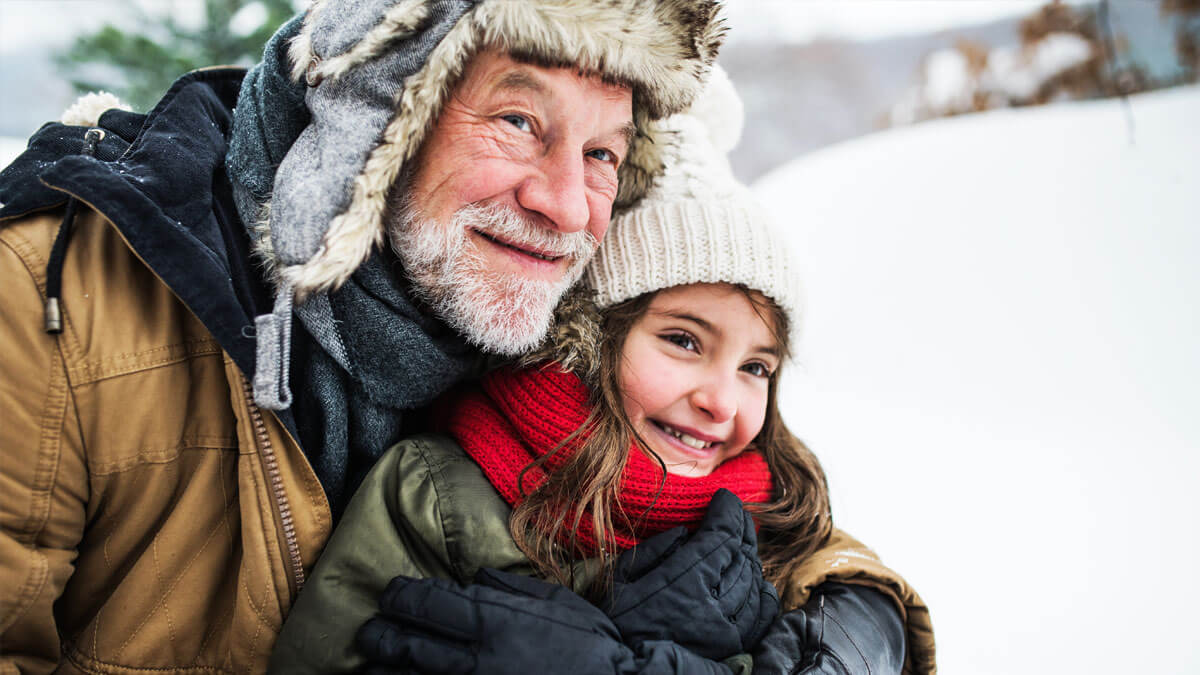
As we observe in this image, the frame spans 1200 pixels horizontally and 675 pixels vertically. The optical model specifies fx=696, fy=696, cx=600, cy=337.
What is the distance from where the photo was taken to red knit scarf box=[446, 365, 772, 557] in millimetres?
1626

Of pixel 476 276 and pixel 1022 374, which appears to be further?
pixel 1022 374

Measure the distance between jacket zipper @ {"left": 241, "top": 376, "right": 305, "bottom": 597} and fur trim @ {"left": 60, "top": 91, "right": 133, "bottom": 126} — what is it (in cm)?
94

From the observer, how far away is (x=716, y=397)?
5.74 feet

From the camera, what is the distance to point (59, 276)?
4.32 ft

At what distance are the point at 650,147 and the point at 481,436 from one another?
0.91 m

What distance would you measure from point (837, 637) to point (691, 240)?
104cm

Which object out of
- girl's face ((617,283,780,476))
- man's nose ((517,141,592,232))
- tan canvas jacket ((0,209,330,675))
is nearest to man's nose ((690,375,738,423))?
girl's face ((617,283,780,476))

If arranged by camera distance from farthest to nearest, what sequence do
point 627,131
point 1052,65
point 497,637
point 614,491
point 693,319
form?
point 1052,65
point 693,319
point 627,131
point 614,491
point 497,637

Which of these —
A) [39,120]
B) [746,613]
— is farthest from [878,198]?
[39,120]

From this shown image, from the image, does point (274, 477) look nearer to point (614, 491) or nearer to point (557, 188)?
point (614, 491)

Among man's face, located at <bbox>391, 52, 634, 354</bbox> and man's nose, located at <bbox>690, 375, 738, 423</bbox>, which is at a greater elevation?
man's face, located at <bbox>391, 52, 634, 354</bbox>

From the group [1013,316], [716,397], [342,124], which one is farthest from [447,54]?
[1013,316]

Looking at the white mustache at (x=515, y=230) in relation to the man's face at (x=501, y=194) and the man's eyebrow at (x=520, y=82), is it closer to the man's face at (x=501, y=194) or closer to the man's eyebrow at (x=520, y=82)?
the man's face at (x=501, y=194)

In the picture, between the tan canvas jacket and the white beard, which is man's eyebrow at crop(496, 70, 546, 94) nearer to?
the white beard
